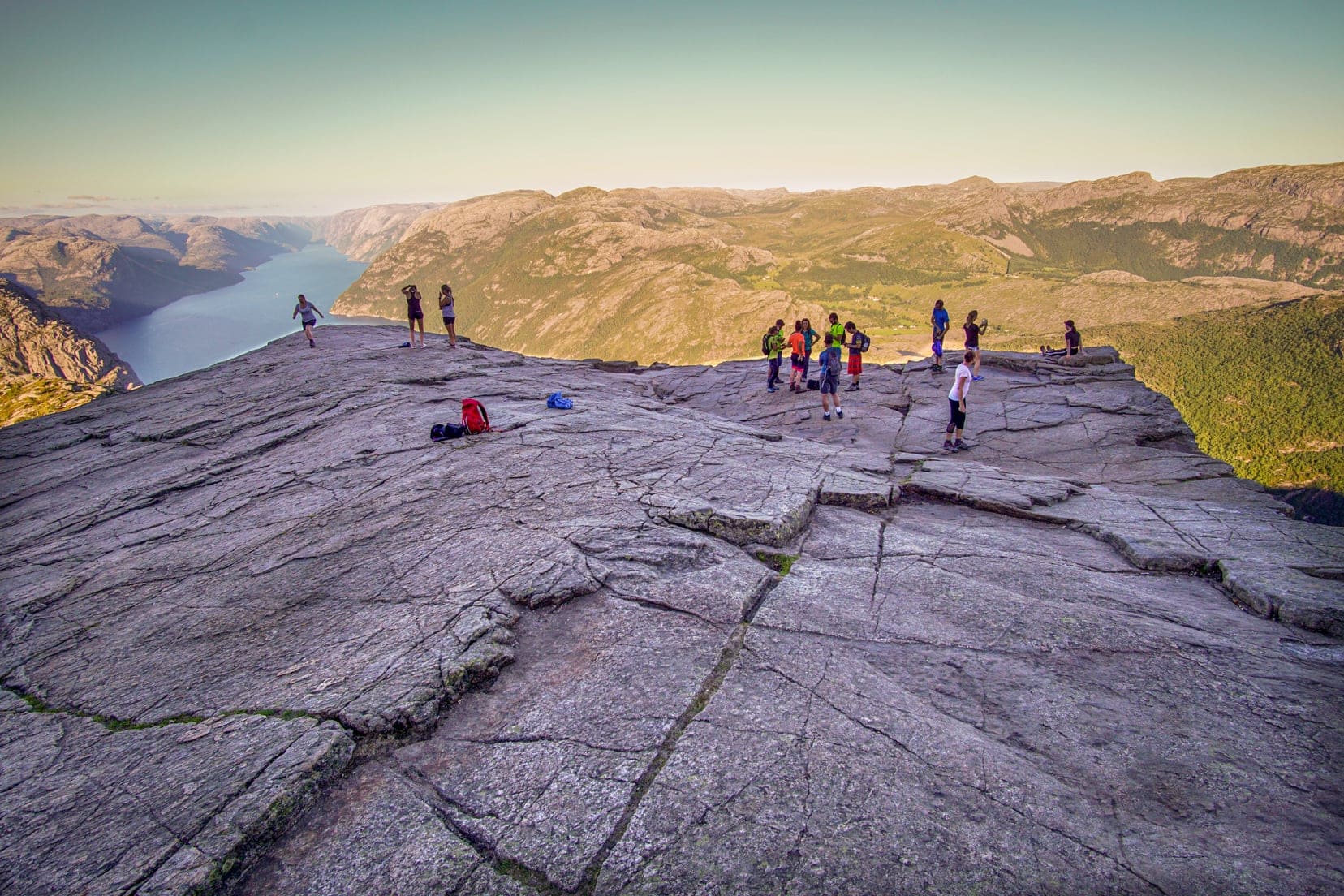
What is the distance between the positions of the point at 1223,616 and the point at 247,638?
53.2ft

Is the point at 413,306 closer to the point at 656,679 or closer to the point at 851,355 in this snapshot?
the point at 851,355

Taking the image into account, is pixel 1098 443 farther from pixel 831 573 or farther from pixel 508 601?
pixel 508 601

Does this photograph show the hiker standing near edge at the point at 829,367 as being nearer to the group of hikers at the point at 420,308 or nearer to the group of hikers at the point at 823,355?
the group of hikers at the point at 823,355

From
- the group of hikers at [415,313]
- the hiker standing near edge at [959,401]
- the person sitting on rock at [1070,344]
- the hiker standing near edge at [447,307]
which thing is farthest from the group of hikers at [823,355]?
the group of hikers at [415,313]

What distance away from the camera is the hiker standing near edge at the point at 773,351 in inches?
1115

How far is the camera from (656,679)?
7715 mm

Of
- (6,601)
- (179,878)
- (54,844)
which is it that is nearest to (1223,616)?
(179,878)

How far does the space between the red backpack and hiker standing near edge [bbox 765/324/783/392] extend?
51.4 feet

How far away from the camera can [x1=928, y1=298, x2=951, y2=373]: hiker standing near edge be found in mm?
27375

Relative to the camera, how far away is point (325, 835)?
19.1 ft

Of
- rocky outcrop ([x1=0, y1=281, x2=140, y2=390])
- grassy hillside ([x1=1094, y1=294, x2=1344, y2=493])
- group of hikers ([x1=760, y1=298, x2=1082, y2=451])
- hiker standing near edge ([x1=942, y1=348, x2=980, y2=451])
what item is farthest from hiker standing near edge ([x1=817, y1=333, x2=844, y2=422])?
rocky outcrop ([x1=0, y1=281, x2=140, y2=390])

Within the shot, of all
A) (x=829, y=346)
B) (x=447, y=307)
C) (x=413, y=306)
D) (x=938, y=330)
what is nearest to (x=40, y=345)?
(x=413, y=306)

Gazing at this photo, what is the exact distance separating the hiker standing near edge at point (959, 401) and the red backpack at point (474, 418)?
606 inches

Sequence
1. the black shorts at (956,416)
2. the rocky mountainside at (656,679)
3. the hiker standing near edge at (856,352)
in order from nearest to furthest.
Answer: the rocky mountainside at (656,679) < the black shorts at (956,416) < the hiker standing near edge at (856,352)
